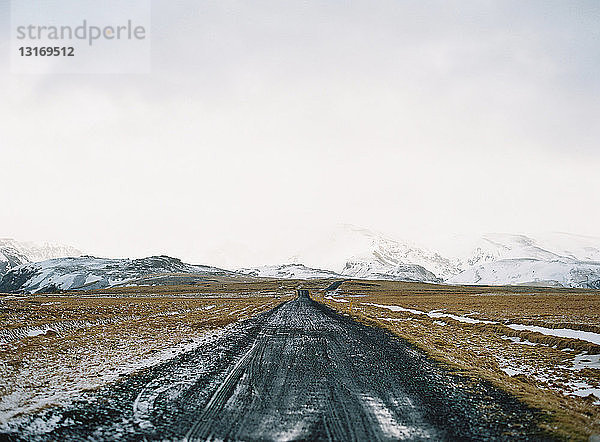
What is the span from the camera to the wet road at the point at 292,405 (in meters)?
7.80

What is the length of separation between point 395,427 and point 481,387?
4952mm

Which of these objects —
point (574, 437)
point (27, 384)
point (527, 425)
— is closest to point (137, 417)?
→ point (27, 384)

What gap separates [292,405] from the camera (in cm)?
970

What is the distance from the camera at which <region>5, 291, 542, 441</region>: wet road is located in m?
7.80

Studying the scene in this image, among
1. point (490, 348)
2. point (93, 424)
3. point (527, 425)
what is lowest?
point (490, 348)

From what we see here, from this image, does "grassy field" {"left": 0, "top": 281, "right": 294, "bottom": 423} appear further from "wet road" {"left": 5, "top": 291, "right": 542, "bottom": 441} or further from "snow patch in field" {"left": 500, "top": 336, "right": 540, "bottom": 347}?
"snow patch in field" {"left": 500, "top": 336, "right": 540, "bottom": 347}

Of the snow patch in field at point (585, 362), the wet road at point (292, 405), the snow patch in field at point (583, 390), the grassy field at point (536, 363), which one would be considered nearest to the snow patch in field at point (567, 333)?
the grassy field at point (536, 363)

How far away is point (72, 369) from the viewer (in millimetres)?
13398

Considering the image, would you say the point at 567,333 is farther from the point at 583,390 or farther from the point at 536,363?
the point at 583,390

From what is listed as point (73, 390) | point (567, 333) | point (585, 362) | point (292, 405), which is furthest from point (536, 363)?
point (73, 390)

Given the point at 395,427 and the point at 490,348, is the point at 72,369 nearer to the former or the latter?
the point at 395,427

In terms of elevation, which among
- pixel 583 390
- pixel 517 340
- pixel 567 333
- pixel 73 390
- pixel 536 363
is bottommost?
pixel 517 340

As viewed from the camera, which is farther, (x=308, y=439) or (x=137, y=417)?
(x=137, y=417)

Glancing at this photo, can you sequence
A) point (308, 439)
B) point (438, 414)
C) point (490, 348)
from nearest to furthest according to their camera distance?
point (308, 439), point (438, 414), point (490, 348)
